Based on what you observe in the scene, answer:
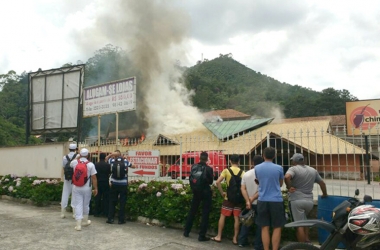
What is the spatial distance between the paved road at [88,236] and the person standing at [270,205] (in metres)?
1.09

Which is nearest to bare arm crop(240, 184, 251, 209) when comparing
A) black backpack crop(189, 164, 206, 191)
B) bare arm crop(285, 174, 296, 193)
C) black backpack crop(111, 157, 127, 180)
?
bare arm crop(285, 174, 296, 193)

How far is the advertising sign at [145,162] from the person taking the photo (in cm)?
812

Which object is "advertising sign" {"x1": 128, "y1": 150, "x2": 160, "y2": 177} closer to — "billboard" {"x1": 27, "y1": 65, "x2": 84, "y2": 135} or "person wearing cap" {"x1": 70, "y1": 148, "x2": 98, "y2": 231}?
"person wearing cap" {"x1": 70, "y1": 148, "x2": 98, "y2": 231}

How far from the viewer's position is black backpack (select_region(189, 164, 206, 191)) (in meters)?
5.82

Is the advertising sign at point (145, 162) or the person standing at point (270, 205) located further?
the advertising sign at point (145, 162)

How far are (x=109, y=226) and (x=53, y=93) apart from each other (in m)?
7.89

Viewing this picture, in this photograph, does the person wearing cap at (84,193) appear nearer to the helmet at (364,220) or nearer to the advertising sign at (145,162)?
the advertising sign at (145,162)

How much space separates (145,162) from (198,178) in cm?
273

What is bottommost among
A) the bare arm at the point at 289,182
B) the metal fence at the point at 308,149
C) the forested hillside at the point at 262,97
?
the bare arm at the point at 289,182

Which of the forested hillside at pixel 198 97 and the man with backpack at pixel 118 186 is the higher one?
the forested hillside at pixel 198 97

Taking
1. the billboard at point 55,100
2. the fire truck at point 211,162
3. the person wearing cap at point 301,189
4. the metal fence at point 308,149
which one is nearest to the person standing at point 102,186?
the metal fence at point 308,149

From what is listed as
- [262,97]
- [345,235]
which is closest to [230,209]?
[345,235]

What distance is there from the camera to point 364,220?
11.4 ft

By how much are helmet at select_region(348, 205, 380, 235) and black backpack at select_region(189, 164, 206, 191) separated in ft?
8.79
